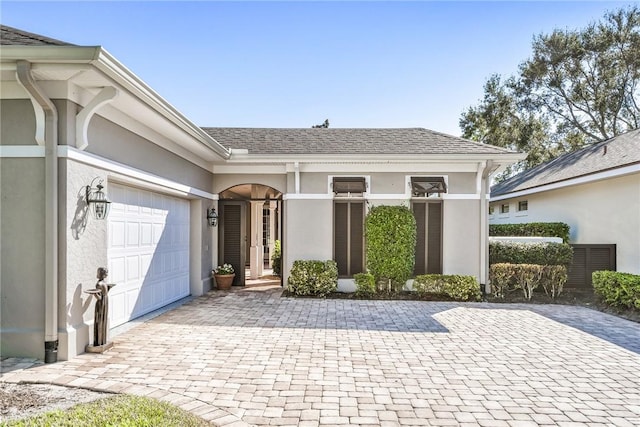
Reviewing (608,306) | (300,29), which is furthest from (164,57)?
(608,306)

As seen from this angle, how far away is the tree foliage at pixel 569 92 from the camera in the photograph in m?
22.2

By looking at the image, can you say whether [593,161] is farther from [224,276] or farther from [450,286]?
[224,276]

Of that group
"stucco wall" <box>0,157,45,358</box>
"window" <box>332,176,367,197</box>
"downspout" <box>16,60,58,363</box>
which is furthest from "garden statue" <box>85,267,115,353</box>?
"window" <box>332,176,367,197</box>

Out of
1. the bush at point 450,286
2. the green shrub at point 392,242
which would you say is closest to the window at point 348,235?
the green shrub at point 392,242

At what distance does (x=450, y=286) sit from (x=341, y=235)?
305 centimetres

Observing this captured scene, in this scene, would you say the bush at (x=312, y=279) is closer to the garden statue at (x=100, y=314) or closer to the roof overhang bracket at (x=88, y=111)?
the garden statue at (x=100, y=314)

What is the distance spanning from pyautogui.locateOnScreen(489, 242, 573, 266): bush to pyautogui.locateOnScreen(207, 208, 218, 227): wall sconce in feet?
25.1

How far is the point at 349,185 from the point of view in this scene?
9.80 m

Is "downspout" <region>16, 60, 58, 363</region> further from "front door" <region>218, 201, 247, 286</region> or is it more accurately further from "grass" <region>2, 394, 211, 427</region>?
"front door" <region>218, 201, 247, 286</region>

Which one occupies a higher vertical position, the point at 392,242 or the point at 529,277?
the point at 392,242

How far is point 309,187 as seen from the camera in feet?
32.7

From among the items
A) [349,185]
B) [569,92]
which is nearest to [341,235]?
[349,185]

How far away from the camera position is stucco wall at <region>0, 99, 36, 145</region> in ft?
15.4

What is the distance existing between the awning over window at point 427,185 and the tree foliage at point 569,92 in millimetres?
20170
